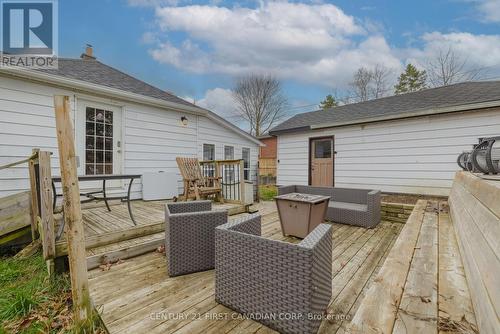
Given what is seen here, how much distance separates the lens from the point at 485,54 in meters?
11.3

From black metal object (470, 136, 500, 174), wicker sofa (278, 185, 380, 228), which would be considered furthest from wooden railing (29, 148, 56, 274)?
black metal object (470, 136, 500, 174)

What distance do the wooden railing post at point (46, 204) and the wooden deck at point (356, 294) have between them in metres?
0.46

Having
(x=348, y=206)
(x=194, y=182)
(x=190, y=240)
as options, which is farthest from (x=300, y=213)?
(x=194, y=182)

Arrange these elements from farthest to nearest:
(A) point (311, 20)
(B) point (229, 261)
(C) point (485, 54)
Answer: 1. (C) point (485, 54)
2. (A) point (311, 20)
3. (B) point (229, 261)

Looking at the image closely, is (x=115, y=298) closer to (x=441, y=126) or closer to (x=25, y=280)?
(x=25, y=280)

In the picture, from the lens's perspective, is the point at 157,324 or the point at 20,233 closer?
the point at 157,324

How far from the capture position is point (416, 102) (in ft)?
20.5

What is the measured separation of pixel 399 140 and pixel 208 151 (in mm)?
5096

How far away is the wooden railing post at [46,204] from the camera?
214 cm

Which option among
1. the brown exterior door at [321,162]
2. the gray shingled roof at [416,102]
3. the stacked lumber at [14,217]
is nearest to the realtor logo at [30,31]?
the stacked lumber at [14,217]

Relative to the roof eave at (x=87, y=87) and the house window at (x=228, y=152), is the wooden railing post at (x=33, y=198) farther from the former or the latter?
the house window at (x=228, y=152)

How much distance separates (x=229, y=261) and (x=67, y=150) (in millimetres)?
1377

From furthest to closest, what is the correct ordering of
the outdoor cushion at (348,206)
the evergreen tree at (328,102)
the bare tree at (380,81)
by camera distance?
the evergreen tree at (328,102), the bare tree at (380,81), the outdoor cushion at (348,206)

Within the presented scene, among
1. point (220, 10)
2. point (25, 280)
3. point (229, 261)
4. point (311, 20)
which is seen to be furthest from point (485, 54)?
point (25, 280)
